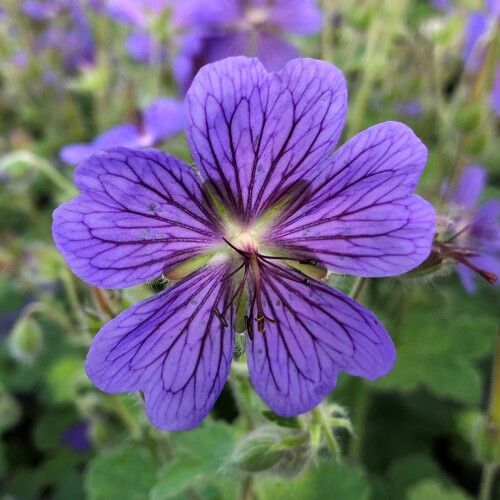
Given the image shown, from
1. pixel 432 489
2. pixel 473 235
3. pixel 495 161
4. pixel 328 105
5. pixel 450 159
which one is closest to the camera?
pixel 328 105

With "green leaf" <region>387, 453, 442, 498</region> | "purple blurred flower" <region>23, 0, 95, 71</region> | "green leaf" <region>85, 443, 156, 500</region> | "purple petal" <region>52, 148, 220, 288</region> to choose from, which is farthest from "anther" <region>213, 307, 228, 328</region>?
"purple blurred flower" <region>23, 0, 95, 71</region>

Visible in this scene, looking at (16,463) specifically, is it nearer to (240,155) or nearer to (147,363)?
(147,363)

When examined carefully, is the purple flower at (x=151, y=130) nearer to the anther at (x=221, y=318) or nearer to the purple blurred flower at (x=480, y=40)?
the anther at (x=221, y=318)

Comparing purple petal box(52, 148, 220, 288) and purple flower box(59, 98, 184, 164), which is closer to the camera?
purple petal box(52, 148, 220, 288)

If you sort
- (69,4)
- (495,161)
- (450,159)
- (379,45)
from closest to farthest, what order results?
1. (379,45)
2. (450,159)
3. (495,161)
4. (69,4)

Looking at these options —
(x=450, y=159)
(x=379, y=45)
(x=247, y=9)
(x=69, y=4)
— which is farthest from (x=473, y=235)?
(x=69, y=4)

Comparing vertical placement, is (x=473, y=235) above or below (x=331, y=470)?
above

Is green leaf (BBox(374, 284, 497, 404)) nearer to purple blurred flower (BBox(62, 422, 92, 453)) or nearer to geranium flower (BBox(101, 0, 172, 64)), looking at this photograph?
purple blurred flower (BBox(62, 422, 92, 453))
